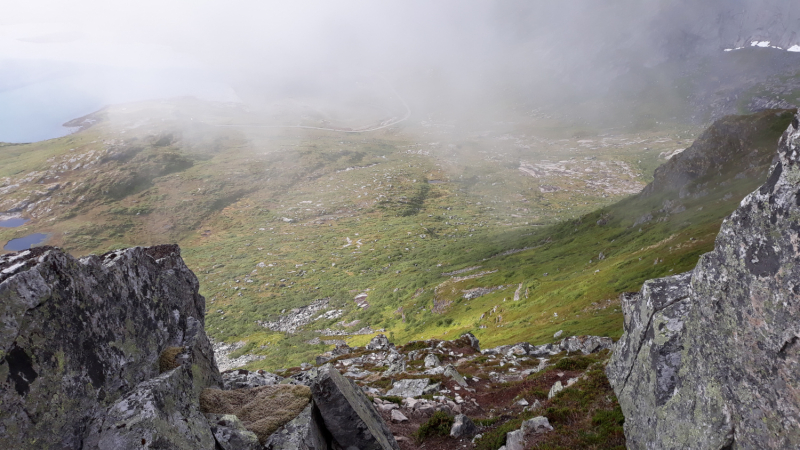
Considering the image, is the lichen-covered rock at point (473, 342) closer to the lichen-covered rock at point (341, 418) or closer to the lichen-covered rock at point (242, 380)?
the lichen-covered rock at point (242, 380)

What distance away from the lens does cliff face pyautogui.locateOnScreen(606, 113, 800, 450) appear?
22.5 ft

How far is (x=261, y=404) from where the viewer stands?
11.3 m

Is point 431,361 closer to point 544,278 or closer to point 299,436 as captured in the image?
point 299,436

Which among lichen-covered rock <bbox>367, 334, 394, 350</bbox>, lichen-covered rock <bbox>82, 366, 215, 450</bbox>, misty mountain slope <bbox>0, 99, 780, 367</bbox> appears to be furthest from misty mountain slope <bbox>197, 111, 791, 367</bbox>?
lichen-covered rock <bbox>82, 366, 215, 450</bbox>

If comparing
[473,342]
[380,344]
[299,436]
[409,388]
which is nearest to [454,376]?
[409,388]

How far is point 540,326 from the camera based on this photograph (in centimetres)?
4091

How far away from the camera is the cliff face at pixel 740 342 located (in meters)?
6.85

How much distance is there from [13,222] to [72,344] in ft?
545

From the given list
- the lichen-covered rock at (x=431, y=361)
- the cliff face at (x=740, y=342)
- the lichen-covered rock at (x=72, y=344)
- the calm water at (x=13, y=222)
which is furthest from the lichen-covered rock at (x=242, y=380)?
the calm water at (x=13, y=222)

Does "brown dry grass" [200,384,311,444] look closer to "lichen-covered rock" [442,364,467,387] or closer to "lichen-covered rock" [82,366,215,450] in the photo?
"lichen-covered rock" [82,366,215,450]

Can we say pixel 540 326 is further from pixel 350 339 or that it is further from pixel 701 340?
pixel 701 340

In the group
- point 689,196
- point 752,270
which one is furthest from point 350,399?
point 689,196

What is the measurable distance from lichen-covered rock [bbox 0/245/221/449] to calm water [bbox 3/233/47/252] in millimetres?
135547

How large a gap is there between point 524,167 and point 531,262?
455 ft
